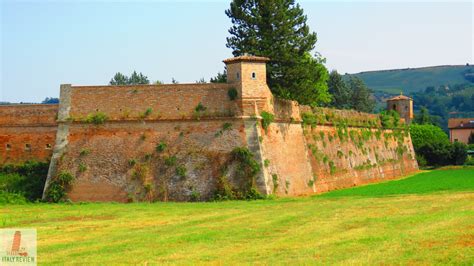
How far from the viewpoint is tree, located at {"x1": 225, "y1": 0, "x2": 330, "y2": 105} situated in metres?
42.9

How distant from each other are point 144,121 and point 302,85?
41.7ft

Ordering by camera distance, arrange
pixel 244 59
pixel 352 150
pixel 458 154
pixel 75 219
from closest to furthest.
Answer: pixel 75 219, pixel 244 59, pixel 352 150, pixel 458 154

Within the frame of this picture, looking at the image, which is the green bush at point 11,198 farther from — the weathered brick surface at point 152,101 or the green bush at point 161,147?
the green bush at point 161,147

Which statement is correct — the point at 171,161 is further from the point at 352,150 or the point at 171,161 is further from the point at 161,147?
the point at 352,150

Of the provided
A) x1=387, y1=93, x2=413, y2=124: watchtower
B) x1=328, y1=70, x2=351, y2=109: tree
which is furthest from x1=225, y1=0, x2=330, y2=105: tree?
x1=328, y1=70, x2=351, y2=109: tree

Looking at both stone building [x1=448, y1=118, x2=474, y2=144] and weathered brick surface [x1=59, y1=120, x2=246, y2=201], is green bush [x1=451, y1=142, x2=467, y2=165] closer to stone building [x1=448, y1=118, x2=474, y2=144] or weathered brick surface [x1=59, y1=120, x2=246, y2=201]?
weathered brick surface [x1=59, y1=120, x2=246, y2=201]

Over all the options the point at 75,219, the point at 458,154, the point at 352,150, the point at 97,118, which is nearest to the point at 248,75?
the point at 97,118

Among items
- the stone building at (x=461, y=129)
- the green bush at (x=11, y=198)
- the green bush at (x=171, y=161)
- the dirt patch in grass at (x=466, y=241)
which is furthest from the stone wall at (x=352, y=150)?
the stone building at (x=461, y=129)

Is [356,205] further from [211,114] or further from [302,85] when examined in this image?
[302,85]

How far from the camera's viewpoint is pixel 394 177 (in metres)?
56.2

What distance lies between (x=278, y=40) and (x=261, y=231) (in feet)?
80.1

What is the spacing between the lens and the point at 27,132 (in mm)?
37656

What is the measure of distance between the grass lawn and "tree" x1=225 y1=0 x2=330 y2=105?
A: 13758 millimetres

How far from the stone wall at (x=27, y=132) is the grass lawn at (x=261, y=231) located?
732 centimetres
